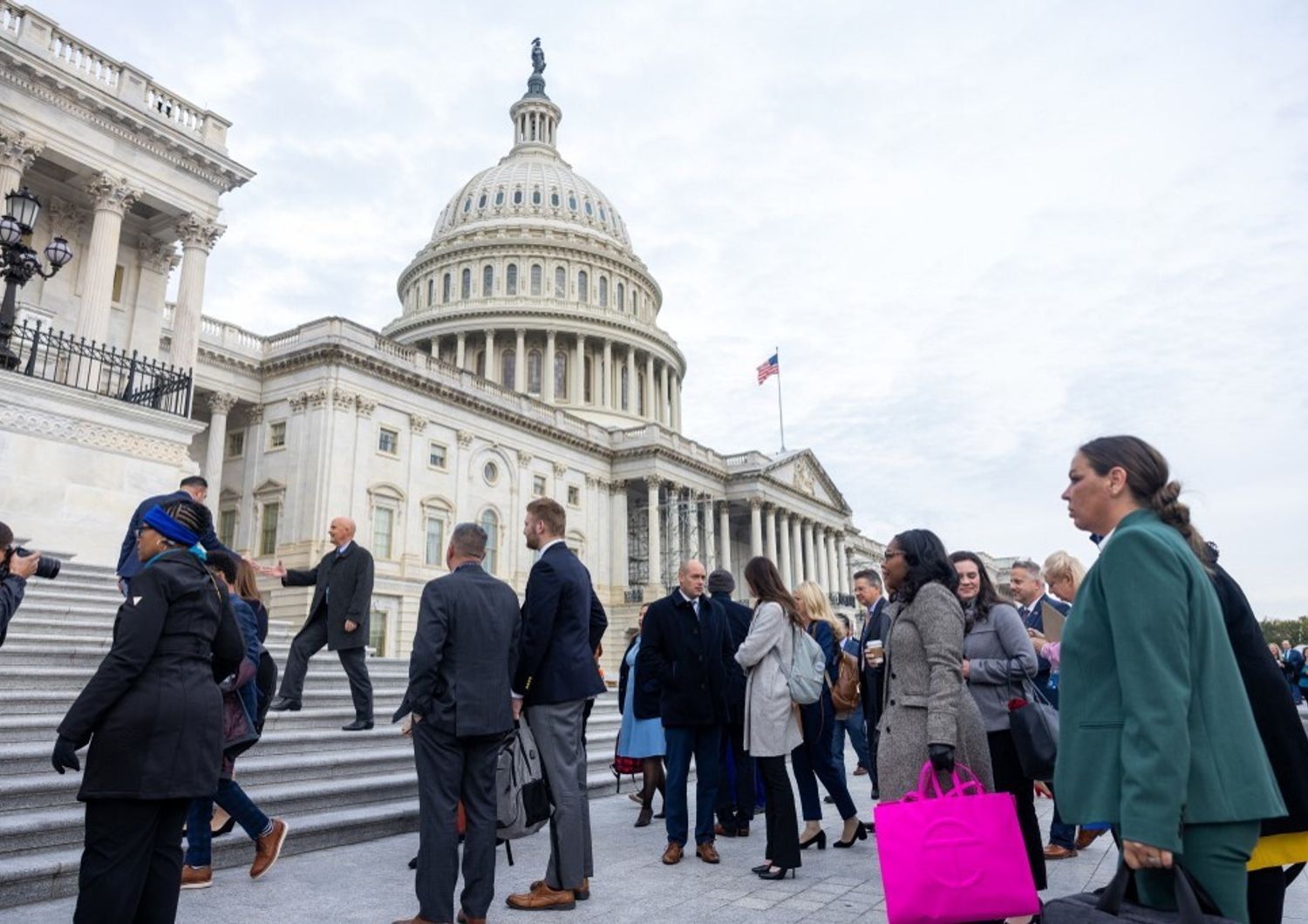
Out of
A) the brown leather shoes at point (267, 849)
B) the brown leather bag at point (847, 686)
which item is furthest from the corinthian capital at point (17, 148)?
the brown leather bag at point (847, 686)

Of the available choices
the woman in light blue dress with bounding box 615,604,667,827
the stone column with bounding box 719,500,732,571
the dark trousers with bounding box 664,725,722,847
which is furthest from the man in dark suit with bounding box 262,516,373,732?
Answer: the stone column with bounding box 719,500,732,571

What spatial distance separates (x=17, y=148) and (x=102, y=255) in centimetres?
252

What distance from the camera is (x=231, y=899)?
573cm

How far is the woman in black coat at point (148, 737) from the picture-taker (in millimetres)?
4043

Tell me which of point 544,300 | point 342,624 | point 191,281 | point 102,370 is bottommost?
point 342,624

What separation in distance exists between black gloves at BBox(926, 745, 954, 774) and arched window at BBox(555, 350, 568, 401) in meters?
62.0

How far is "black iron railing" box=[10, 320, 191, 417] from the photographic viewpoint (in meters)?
16.8

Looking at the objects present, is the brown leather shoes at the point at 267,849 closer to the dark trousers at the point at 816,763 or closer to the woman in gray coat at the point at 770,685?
the woman in gray coat at the point at 770,685

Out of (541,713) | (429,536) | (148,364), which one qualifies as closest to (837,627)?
(541,713)

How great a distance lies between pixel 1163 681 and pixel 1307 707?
2678cm

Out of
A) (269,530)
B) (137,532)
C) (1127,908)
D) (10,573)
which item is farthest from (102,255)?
(1127,908)

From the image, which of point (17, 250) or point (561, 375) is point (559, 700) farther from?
point (561, 375)

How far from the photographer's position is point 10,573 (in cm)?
628

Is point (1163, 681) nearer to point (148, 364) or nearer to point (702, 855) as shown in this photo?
point (702, 855)
